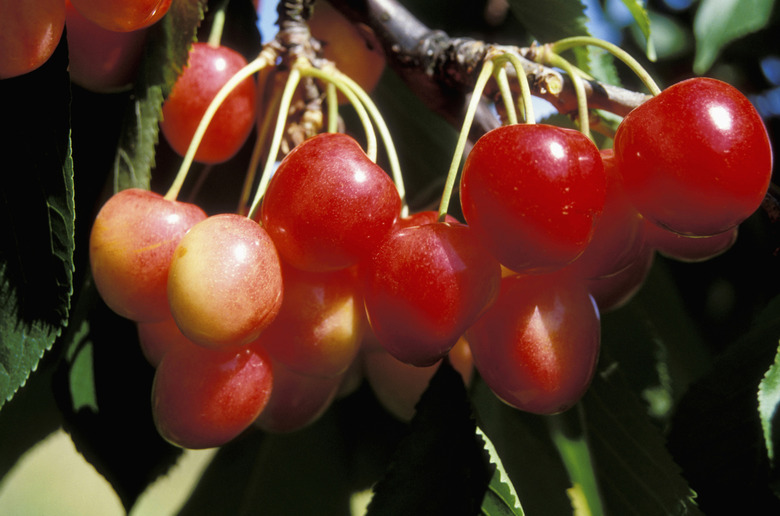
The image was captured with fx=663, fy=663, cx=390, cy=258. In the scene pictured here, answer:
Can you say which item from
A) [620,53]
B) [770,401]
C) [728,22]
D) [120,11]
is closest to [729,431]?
[770,401]

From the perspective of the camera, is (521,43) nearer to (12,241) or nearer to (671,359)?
(671,359)

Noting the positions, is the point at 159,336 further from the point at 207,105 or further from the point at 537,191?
the point at 537,191

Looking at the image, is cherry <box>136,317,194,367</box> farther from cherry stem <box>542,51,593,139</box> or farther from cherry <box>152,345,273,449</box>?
cherry stem <box>542,51,593,139</box>

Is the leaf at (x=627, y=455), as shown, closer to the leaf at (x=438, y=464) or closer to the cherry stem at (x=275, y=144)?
the leaf at (x=438, y=464)

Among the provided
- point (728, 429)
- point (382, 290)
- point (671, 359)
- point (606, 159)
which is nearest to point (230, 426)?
point (382, 290)

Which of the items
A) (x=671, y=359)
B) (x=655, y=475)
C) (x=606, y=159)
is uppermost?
(x=606, y=159)

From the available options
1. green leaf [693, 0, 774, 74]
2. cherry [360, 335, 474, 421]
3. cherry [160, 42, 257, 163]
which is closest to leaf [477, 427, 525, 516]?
cherry [360, 335, 474, 421]
